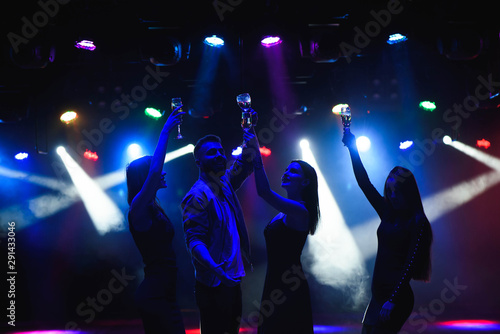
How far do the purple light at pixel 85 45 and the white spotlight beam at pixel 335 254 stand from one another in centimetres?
A: 425

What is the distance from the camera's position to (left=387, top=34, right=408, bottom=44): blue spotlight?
16.1 ft

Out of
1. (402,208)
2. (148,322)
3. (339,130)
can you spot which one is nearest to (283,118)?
(339,130)

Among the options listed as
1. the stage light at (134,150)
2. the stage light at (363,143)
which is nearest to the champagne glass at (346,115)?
the stage light at (363,143)

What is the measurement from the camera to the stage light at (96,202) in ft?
25.2

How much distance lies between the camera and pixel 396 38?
4.98 m

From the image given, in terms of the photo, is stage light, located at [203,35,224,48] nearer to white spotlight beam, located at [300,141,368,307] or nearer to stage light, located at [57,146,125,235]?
white spotlight beam, located at [300,141,368,307]

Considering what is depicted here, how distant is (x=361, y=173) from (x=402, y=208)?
Answer: 394mm

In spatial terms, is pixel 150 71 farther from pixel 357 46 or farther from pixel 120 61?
pixel 357 46

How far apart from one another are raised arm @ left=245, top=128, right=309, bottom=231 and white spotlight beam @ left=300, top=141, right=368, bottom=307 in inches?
202

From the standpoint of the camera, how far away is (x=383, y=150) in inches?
311

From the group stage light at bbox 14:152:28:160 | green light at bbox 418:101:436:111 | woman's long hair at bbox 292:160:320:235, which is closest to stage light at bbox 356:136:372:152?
green light at bbox 418:101:436:111

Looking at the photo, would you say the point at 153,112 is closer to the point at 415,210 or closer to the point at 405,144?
the point at 415,210

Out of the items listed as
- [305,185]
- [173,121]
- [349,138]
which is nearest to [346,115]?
[349,138]

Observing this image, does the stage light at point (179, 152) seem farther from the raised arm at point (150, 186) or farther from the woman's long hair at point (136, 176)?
the raised arm at point (150, 186)
